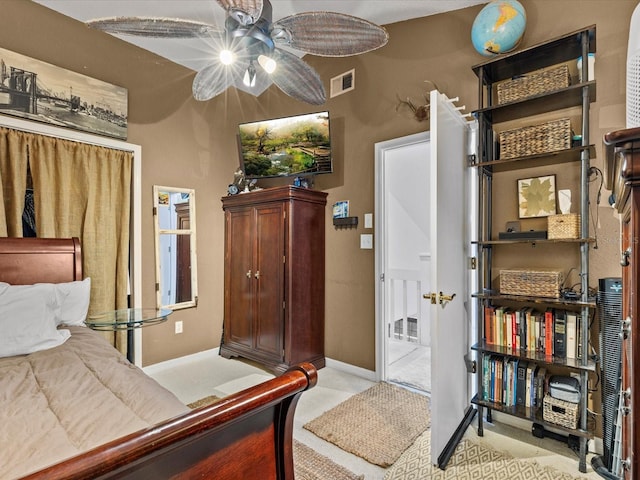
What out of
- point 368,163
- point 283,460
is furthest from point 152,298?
point 283,460

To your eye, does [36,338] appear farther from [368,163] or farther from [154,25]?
[368,163]

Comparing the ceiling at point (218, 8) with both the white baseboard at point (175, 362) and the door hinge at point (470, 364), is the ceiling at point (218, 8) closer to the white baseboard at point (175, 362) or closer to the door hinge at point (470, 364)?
the door hinge at point (470, 364)

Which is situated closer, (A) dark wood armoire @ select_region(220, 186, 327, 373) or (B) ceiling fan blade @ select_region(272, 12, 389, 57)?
(B) ceiling fan blade @ select_region(272, 12, 389, 57)

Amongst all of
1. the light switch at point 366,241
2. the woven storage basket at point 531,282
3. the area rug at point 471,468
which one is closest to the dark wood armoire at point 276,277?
the light switch at point 366,241

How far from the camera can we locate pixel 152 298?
329 centimetres

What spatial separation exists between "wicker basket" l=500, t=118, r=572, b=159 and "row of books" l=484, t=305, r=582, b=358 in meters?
0.99

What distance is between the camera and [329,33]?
176 centimetres

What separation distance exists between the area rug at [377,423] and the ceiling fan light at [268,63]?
2337 millimetres

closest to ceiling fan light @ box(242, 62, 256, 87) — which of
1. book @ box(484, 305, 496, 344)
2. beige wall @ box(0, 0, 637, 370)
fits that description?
beige wall @ box(0, 0, 637, 370)

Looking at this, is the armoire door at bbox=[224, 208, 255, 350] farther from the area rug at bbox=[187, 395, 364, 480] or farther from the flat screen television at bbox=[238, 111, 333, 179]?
the area rug at bbox=[187, 395, 364, 480]

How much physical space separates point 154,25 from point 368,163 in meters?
1.95

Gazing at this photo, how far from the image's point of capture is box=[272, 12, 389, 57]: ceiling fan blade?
167cm

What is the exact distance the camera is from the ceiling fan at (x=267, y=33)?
1.65m

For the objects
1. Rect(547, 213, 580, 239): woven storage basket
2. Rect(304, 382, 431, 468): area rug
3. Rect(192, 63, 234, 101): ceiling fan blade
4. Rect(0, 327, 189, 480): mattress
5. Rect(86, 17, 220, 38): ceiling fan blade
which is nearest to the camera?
Rect(0, 327, 189, 480): mattress
